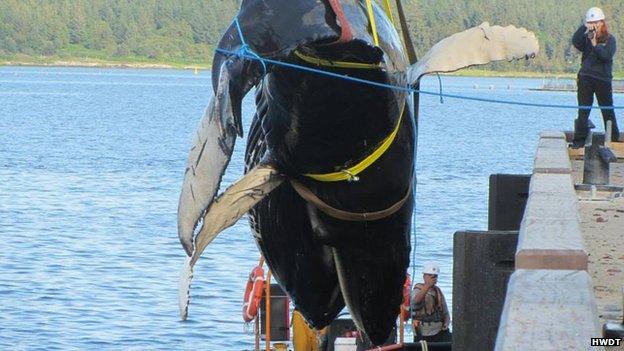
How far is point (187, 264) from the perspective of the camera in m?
8.17

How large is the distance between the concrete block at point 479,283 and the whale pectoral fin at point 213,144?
324 cm

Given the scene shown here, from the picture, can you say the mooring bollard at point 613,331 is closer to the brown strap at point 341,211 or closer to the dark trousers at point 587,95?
the brown strap at point 341,211

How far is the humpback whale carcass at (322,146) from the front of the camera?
7227 mm

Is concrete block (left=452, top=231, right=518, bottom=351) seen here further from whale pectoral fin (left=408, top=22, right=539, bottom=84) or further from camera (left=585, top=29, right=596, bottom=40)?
camera (left=585, top=29, right=596, bottom=40)

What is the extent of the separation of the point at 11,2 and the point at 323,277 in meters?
194

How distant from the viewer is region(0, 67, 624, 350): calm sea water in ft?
82.5

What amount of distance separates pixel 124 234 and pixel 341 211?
2761cm

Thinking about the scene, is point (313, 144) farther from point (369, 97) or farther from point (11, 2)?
point (11, 2)

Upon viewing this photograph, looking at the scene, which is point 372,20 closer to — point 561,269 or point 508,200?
point 561,269

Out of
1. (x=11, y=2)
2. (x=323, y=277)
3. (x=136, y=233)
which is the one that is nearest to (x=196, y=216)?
(x=323, y=277)

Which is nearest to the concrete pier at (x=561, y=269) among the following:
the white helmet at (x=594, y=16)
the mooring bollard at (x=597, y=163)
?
the mooring bollard at (x=597, y=163)

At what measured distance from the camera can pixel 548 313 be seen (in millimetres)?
5227

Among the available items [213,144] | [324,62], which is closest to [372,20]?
[324,62]

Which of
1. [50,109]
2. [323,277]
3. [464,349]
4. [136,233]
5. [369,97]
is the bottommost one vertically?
[50,109]
